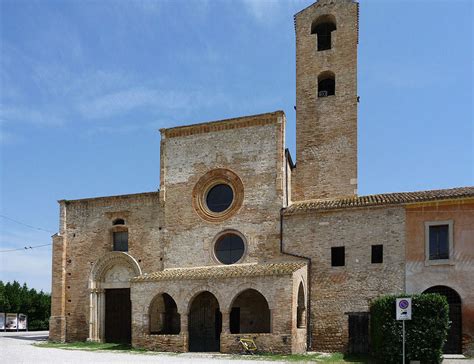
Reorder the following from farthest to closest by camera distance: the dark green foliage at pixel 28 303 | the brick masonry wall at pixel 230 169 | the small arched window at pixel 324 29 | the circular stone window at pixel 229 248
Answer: the dark green foliage at pixel 28 303 < the small arched window at pixel 324 29 < the circular stone window at pixel 229 248 < the brick masonry wall at pixel 230 169

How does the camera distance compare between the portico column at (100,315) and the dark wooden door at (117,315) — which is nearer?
the portico column at (100,315)

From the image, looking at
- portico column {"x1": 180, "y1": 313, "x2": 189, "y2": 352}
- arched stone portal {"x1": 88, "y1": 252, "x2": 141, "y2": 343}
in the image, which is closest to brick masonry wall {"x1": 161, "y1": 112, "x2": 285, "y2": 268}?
portico column {"x1": 180, "y1": 313, "x2": 189, "y2": 352}

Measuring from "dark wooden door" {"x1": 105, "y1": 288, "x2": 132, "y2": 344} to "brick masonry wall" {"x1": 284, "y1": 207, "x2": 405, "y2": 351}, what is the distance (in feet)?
32.1

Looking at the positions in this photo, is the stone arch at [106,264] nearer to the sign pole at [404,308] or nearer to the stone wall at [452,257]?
the stone wall at [452,257]

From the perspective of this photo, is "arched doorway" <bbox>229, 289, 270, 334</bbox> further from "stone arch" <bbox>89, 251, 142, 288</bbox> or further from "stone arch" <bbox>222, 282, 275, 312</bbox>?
"stone arch" <bbox>89, 251, 142, 288</bbox>

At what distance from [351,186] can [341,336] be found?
291 inches

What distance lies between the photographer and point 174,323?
2411 centimetres

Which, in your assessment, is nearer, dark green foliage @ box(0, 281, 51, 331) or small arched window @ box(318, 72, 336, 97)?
small arched window @ box(318, 72, 336, 97)

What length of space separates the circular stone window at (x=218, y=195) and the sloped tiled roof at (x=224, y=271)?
2.51 m

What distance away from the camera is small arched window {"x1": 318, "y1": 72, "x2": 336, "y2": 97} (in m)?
26.0

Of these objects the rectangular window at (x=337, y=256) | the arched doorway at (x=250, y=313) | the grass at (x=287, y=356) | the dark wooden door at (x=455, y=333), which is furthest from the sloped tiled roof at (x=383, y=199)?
the grass at (x=287, y=356)

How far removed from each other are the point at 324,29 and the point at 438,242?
13571 millimetres

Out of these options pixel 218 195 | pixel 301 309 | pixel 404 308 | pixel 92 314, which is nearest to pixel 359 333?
pixel 301 309

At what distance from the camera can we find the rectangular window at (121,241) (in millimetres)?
25797
